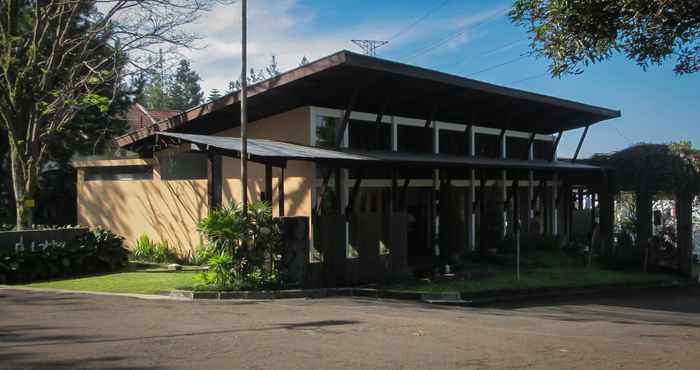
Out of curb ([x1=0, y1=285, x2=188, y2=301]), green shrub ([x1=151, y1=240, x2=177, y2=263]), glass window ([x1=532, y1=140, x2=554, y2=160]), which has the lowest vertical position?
curb ([x1=0, y1=285, x2=188, y2=301])

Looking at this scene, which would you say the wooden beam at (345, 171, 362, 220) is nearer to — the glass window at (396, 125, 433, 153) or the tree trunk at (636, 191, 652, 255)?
the glass window at (396, 125, 433, 153)

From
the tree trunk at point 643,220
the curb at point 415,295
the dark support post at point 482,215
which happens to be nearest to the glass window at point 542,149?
the tree trunk at point 643,220

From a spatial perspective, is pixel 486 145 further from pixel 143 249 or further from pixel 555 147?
pixel 143 249

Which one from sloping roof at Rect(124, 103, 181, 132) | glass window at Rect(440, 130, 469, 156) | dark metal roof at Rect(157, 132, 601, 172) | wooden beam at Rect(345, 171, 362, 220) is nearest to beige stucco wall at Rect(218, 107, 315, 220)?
dark metal roof at Rect(157, 132, 601, 172)

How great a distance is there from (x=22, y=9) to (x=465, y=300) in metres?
18.0

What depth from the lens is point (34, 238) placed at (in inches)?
642

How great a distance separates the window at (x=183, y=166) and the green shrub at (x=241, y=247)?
5973mm

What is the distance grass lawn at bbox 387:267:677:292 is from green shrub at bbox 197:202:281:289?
337 centimetres

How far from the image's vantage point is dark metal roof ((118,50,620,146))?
1648 cm

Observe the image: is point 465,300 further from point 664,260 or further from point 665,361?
point 664,260

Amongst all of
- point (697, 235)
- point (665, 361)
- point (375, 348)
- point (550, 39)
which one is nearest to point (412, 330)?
point (375, 348)

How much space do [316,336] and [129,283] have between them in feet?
26.6

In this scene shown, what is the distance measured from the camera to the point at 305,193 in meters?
17.4

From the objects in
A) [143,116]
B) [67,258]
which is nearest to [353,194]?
[67,258]
